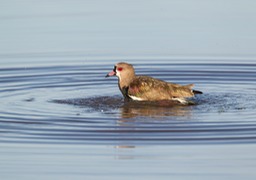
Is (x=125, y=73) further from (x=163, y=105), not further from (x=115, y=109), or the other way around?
(x=115, y=109)

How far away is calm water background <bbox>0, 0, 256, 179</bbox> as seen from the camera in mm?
13438

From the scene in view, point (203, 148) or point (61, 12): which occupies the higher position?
point (61, 12)

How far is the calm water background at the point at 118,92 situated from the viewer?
13438mm

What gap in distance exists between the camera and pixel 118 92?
1956 cm

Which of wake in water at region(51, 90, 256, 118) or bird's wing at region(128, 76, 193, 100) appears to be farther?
bird's wing at region(128, 76, 193, 100)

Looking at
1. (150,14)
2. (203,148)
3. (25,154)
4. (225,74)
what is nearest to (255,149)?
(203,148)

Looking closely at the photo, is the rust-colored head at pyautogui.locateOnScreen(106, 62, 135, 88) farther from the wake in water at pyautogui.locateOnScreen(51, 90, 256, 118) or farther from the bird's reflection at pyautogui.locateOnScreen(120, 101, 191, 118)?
the bird's reflection at pyautogui.locateOnScreen(120, 101, 191, 118)

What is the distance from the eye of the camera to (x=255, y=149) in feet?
45.9

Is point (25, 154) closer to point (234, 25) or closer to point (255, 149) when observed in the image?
point (255, 149)

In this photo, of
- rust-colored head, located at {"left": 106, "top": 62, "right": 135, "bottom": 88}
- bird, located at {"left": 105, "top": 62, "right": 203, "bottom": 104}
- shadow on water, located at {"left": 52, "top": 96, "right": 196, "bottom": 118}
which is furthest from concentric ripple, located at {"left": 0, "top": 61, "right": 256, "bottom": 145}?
rust-colored head, located at {"left": 106, "top": 62, "right": 135, "bottom": 88}

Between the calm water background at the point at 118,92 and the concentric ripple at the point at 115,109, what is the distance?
0.02m

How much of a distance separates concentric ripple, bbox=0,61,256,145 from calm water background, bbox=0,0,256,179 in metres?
0.02

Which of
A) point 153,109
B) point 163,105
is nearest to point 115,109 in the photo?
point 153,109

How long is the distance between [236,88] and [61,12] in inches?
349
